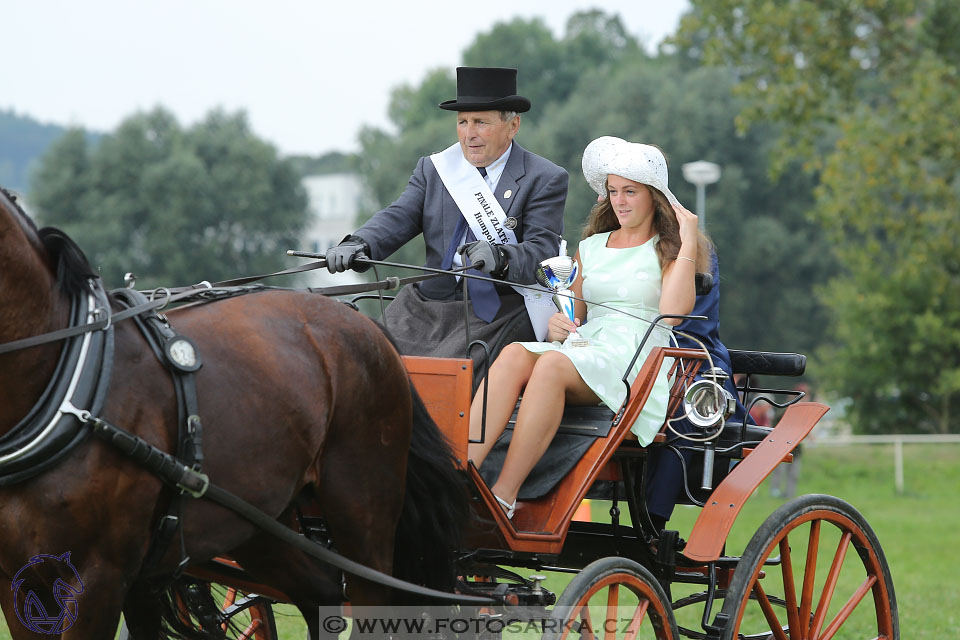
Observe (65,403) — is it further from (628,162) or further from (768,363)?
(768,363)

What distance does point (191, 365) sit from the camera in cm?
313

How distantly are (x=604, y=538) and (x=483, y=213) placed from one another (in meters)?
1.33

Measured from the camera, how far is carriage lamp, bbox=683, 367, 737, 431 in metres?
4.28

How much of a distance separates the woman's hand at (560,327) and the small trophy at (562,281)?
0.07 feet

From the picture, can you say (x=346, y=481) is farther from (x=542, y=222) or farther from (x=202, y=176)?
(x=202, y=176)

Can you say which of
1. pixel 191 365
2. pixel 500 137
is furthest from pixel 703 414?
pixel 191 365

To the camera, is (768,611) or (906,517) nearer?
(768,611)

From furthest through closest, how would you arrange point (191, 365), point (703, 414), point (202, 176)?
point (202, 176)
point (703, 414)
point (191, 365)

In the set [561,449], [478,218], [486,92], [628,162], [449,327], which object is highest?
[486,92]

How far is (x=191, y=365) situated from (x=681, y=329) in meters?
2.18

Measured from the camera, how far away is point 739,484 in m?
4.41

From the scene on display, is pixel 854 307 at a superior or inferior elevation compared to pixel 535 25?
inferior

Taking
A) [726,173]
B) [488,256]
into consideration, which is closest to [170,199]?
[726,173]

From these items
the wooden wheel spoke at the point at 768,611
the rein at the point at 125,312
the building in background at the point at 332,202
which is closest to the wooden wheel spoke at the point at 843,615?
the wooden wheel spoke at the point at 768,611
